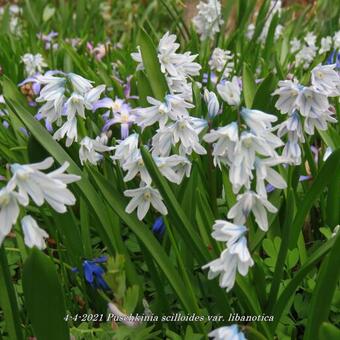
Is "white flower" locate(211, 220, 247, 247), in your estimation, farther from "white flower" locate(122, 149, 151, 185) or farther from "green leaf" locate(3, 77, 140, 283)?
"green leaf" locate(3, 77, 140, 283)

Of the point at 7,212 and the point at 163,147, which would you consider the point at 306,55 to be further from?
the point at 7,212

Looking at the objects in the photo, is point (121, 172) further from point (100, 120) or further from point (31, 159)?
point (100, 120)

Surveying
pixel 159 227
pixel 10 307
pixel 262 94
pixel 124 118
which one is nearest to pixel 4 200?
pixel 10 307

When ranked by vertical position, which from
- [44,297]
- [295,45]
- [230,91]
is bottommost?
[295,45]

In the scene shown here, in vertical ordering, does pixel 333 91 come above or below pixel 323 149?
above

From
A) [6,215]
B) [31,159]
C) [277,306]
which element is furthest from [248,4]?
[6,215]

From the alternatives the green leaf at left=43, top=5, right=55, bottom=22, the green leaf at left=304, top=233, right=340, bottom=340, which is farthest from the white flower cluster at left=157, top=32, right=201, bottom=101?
the green leaf at left=43, top=5, right=55, bottom=22
